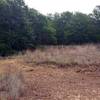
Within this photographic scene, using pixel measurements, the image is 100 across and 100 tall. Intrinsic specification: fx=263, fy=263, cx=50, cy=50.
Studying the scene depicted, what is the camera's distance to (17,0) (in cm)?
2030

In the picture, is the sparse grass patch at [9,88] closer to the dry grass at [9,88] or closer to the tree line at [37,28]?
the dry grass at [9,88]

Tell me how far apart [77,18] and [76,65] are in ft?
53.8

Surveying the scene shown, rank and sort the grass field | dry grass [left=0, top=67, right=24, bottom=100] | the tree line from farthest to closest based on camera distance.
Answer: the tree line < the grass field < dry grass [left=0, top=67, right=24, bottom=100]

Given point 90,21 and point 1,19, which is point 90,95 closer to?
point 1,19

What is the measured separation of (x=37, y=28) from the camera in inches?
944

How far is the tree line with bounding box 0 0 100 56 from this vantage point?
1898cm

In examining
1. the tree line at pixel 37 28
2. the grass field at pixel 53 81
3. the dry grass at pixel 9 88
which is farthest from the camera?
the tree line at pixel 37 28

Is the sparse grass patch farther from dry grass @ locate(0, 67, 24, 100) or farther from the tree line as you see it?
the tree line

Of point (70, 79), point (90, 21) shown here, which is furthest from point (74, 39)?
point (70, 79)

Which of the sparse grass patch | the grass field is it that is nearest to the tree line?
the grass field

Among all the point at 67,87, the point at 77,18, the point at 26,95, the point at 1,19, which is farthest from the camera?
the point at 77,18

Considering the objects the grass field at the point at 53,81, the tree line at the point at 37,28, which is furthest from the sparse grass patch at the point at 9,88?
the tree line at the point at 37,28

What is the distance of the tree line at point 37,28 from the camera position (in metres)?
19.0

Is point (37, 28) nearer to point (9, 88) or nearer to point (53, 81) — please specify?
point (53, 81)
